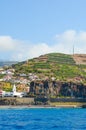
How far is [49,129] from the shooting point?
77.6 metres

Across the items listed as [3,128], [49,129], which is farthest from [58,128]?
[3,128]

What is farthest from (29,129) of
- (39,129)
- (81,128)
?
(81,128)

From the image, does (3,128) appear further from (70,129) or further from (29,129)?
(70,129)

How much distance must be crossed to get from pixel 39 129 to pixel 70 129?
4.39 meters

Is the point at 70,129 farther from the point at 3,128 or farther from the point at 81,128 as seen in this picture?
the point at 3,128

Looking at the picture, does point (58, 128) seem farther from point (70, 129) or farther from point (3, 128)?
point (3, 128)

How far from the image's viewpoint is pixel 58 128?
7950 centimetres

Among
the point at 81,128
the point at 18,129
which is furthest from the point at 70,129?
the point at 18,129

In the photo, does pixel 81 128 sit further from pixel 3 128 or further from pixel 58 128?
pixel 3 128

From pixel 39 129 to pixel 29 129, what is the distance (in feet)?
4.61

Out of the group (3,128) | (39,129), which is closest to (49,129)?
(39,129)

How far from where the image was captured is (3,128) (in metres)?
77.4

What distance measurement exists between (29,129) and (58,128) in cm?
469

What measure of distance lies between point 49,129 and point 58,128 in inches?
92.3
